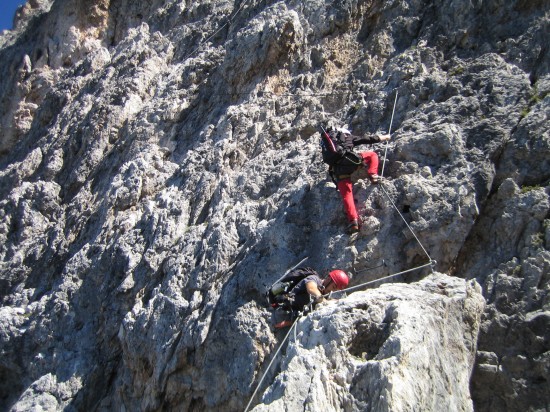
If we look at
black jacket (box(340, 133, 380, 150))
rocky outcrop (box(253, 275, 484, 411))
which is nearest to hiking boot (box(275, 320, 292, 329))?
rocky outcrop (box(253, 275, 484, 411))

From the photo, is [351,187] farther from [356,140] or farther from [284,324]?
[284,324]

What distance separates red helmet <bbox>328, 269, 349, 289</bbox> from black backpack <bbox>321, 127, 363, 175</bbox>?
1.88 metres

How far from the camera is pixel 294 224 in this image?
10516 millimetres

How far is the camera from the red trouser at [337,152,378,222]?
31.9 ft

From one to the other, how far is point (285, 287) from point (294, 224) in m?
1.68

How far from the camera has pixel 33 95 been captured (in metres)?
23.8

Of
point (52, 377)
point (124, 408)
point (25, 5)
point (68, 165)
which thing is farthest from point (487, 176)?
point (25, 5)

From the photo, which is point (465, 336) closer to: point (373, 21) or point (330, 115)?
point (330, 115)

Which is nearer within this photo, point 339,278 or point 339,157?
point 339,278

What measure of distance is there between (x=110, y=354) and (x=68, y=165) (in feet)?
25.6

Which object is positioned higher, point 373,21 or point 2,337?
point 373,21

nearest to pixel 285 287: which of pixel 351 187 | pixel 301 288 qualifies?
pixel 301 288

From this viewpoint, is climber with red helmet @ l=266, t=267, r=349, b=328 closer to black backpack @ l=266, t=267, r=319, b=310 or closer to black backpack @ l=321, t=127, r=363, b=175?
black backpack @ l=266, t=267, r=319, b=310

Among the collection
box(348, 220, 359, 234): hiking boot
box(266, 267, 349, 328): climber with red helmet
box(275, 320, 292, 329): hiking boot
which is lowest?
box(275, 320, 292, 329): hiking boot
